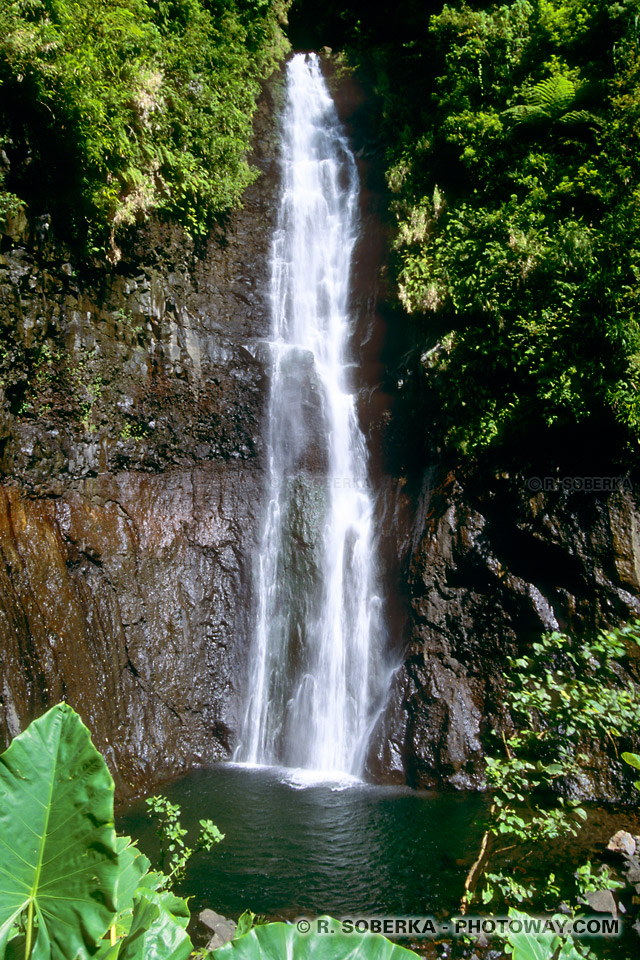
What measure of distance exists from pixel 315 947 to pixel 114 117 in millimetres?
8657

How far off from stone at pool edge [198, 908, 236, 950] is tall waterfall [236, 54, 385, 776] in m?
3.36

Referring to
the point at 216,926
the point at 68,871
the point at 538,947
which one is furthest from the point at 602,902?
the point at 68,871

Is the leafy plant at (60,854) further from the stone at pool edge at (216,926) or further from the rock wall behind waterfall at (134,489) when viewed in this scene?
the rock wall behind waterfall at (134,489)

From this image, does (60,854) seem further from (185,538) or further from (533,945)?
(185,538)

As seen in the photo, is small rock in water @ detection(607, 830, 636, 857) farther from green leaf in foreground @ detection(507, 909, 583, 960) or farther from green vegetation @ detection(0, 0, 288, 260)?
green vegetation @ detection(0, 0, 288, 260)

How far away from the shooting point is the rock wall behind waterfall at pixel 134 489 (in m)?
6.02

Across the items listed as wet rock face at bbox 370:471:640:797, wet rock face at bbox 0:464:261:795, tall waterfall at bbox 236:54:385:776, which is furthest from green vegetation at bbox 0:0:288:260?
wet rock face at bbox 370:471:640:797

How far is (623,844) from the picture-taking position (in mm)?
4137

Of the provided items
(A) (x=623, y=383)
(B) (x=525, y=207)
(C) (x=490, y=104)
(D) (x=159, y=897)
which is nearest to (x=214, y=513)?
(A) (x=623, y=383)

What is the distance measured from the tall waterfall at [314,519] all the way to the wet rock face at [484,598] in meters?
0.77

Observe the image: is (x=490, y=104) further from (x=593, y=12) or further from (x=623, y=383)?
(x=623, y=383)

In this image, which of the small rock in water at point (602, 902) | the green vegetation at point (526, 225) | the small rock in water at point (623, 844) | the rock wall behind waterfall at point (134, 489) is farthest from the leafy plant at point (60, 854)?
the green vegetation at point (526, 225)

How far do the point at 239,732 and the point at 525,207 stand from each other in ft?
29.0

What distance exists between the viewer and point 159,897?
1.31 m
